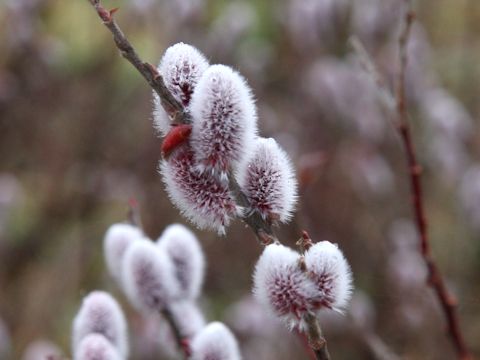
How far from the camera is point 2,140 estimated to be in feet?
11.0

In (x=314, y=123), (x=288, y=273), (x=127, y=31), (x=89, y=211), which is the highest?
(x=127, y=31)

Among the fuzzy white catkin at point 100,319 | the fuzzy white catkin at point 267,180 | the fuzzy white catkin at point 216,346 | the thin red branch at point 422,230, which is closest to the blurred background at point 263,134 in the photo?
the thin red branch at point 422,230

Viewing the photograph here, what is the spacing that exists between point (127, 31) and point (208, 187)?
2915 millimetres

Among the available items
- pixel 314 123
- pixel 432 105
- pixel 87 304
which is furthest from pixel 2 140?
pixel 87 304

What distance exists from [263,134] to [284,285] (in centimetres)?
199

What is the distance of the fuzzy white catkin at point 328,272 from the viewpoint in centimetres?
76

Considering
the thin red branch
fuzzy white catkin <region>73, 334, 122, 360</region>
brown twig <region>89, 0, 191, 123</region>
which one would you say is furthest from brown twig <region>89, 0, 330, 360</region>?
the thin red branch

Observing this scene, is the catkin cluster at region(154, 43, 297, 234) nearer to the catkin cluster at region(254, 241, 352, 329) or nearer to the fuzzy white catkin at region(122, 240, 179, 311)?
the catkin cluster at region(254, 241, 352, 329)

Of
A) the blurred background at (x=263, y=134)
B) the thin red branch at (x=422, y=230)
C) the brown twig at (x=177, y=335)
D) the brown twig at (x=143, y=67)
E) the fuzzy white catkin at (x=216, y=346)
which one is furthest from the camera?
the blurred background at (x=263, y=134)

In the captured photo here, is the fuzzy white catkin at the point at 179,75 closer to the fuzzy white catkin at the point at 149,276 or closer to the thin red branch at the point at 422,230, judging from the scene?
the fuzzy white catkin at the point at 149,276

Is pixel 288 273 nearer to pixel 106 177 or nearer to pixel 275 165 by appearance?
pixel 275 165

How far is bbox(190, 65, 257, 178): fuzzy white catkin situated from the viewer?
759 millimetres

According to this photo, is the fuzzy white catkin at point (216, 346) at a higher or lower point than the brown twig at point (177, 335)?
lower

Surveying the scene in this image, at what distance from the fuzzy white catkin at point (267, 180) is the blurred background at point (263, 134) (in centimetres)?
175
